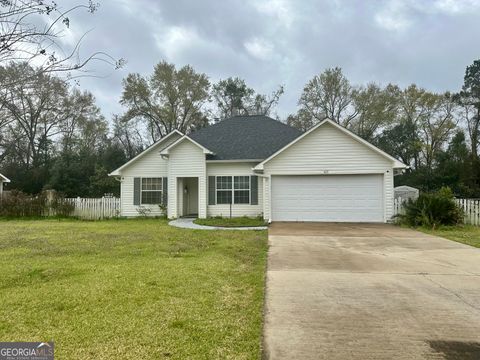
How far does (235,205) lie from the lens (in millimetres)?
17172

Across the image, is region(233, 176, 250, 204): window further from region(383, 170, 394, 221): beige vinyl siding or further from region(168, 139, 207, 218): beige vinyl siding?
region(383, 170, 394, 221): beige vinyl siding

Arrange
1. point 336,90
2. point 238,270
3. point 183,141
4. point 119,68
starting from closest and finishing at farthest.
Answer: point 119,68 → point 238,270 → point 183,141 → point 336,90

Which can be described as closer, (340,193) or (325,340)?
(325,340)

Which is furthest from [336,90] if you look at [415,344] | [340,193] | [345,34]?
[415,344]

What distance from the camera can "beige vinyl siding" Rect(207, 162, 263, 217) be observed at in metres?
17.0

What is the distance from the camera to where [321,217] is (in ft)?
49.9

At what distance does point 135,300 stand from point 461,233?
11.5 meters

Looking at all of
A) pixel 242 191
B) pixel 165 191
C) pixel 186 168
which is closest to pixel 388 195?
pixel 242 191

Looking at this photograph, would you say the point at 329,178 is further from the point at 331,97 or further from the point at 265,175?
the point at 331,97

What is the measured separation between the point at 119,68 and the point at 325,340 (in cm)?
395

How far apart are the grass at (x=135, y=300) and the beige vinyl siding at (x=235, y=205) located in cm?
827

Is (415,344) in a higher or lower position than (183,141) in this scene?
lower

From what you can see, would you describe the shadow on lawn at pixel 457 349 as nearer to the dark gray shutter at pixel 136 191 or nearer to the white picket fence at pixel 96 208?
the dark gray shutter at pixel 136 191

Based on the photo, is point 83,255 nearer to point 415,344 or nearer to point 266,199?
point 415,344
